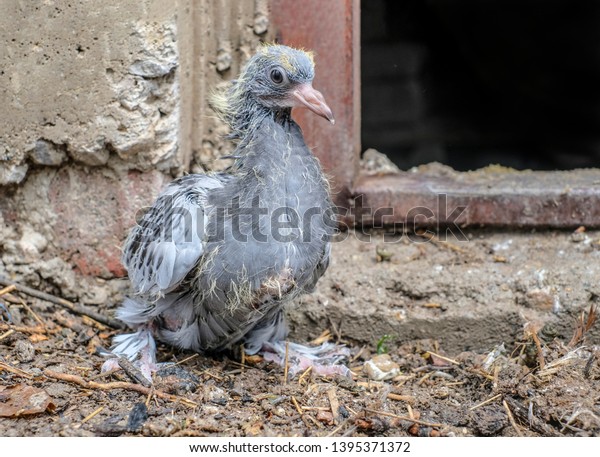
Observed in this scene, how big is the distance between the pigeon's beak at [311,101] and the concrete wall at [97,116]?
77 cm

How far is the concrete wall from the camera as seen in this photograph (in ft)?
12.2

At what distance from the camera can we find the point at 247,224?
3408mm

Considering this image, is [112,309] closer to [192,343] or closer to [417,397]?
[192,343]

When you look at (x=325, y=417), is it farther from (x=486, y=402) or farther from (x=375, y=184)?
(x=375, y=184)

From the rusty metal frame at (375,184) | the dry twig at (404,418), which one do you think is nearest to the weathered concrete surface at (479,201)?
the rusty metal frame at (375,184)

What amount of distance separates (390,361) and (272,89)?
150cm

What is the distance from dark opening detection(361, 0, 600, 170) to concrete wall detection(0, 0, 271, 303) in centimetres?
198

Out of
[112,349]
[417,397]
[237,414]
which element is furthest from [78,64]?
[417,397]

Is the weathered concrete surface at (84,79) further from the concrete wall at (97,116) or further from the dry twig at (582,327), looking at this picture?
the dry twig at (582,327)

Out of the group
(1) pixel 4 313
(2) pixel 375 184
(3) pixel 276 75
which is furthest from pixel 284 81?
(1) pixel 4 313

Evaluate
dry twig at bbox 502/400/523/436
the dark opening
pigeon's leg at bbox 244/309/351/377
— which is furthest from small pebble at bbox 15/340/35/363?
the dark opening

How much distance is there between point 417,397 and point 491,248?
126 cm

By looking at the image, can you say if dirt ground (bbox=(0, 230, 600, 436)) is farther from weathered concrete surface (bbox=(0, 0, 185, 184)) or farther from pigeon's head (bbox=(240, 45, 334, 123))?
pigeon's head (bbox=(240, 45, 334, 123))

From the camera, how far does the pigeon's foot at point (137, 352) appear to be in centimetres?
360
